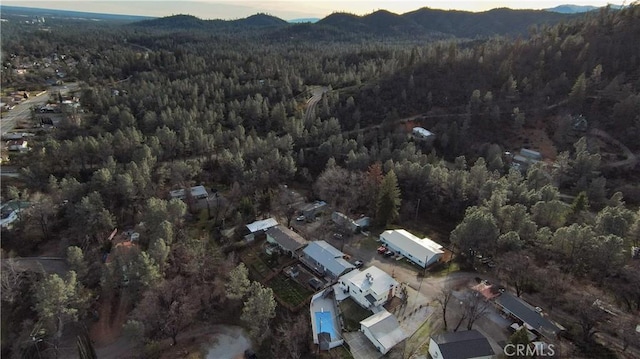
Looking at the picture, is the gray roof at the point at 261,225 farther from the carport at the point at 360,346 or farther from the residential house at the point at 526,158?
the residential house at the point at 526,158

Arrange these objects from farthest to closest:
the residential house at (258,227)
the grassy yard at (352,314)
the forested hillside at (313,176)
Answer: the residential house at (258,227) < the forested hillside at (313,176) < the grassy yard at (352,314)

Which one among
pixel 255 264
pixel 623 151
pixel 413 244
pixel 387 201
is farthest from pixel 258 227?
pixel 623 151

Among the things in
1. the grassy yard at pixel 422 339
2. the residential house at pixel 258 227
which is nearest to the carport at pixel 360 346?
the grassy yard at pixel 422 339

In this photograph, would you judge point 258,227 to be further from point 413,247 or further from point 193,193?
point 413,247

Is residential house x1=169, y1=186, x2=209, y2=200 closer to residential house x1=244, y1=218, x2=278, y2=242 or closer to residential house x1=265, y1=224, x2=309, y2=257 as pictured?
residential house x1=244, y1=218, x2=278, y2=242

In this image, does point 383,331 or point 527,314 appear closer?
point 383,331

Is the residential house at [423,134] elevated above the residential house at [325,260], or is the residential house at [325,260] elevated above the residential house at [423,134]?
the residential house at [423,134]

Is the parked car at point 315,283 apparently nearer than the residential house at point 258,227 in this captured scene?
Yes
